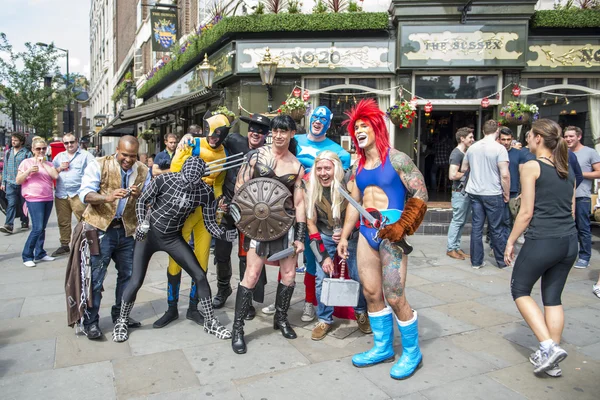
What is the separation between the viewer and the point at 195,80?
14.3 metres

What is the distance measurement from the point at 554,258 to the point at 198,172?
9.34ft

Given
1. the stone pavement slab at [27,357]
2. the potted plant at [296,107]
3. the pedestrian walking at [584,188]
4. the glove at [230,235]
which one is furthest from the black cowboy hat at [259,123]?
the potted plant at [296,107]

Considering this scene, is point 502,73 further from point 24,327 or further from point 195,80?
point 24,327

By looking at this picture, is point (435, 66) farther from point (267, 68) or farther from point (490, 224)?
point (490, 224)

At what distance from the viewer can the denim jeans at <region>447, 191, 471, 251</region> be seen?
7.53 m

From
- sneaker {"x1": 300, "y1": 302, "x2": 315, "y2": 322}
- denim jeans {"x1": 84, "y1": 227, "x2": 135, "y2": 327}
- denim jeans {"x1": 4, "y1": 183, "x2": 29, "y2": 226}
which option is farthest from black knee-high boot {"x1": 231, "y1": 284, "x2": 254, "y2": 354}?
denim jeans {"x1": 4, "y1": 183, "x2": 29, "y2": 226}

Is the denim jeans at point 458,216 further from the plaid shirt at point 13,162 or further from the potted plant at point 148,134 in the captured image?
the potted plant at point 148,134

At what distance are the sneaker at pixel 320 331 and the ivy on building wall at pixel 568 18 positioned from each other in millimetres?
9364

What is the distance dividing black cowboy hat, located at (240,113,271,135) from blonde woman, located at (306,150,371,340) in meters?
0.72

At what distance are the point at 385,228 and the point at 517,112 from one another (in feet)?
27.0

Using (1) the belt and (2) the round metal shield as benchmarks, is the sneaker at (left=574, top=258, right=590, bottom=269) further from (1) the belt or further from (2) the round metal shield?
(1) the belt

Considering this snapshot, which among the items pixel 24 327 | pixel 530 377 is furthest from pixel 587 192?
pixel 24 327

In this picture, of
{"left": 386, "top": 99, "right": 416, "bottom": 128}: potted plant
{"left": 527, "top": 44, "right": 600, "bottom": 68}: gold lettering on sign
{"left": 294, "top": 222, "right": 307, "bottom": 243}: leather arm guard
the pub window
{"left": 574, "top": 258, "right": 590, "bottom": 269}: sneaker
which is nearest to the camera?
{"left": 294, "top": 222, "right": 307, "bottom": 243}: leather arm guard

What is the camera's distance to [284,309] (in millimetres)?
4375
